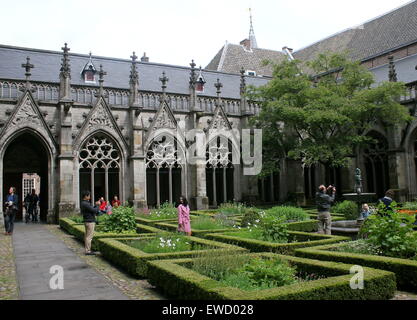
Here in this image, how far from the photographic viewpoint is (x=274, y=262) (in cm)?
650

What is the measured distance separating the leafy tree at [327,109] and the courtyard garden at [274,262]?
980 cm

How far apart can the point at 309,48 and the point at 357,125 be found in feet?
59.6

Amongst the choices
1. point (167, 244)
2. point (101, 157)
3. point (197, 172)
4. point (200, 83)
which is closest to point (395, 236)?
point (167, 244)

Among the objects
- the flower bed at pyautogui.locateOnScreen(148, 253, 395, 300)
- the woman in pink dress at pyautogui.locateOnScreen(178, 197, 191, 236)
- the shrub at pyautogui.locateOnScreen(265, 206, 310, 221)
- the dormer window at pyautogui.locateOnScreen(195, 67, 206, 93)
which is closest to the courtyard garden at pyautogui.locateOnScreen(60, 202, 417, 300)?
the flower bed at pyautogui.locateOnScreen(148, 253, 395, 300)

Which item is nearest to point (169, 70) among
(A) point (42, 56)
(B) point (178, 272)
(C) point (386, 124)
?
(A) point (42, 56)

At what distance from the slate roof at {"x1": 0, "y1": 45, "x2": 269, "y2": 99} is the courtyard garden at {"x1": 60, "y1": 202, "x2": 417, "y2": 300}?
13664mm

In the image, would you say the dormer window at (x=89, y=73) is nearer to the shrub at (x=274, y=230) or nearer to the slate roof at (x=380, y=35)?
the shrub at (x=274, y=230)

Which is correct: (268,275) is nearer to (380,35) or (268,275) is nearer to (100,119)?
(100,119)

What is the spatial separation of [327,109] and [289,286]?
15237mm

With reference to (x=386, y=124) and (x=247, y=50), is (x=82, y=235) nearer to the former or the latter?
(x=386, y=124)

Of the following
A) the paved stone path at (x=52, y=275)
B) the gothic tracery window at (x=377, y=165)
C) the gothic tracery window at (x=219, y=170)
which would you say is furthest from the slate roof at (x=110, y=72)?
the paved stone path at (x=52, y=275)

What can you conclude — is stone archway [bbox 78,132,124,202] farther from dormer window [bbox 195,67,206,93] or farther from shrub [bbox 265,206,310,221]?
shrub [bbox 265,206,310,221]

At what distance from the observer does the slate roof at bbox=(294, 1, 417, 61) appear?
88.7 ft

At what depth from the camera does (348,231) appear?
1129 centimetres
